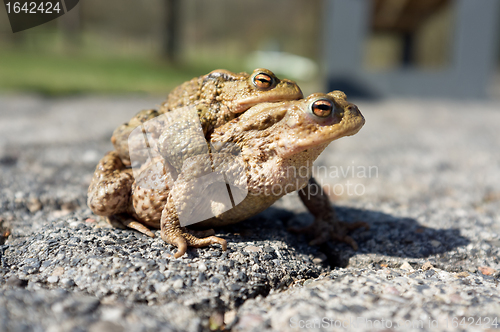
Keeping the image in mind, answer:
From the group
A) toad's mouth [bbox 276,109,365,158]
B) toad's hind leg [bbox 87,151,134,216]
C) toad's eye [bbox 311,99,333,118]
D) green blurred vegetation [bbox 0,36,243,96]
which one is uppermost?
toad's eye [bbox 311,99,333,118]

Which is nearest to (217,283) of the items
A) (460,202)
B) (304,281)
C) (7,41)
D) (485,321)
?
(304,281)

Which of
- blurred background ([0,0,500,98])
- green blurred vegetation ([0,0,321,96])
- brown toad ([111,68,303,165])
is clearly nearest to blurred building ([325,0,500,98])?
blurred background ([0,0,500,98])

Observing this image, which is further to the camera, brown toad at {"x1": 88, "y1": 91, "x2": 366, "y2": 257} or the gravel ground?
brown toad at {"x1": 88, "y1": 91, "x2": 366, "y2": 257}

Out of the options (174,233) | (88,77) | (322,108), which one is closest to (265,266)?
(174,233)

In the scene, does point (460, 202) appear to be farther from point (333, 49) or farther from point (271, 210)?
point (333, 49)

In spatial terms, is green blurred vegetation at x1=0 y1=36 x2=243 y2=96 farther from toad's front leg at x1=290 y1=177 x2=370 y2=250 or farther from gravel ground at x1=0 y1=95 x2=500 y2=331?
toad's front leg at x1=290 y1=177 x2=370 y2=250

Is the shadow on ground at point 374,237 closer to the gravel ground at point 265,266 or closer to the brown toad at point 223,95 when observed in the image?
the gravel ground at point 265,266

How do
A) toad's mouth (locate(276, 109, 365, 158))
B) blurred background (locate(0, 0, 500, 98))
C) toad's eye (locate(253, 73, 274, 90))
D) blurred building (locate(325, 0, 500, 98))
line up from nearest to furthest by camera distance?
toad's mouth (locate(276, 109, 365, 158)), toad's eye (locate(253, 73, 274, 90)), blurred building (locate(325, 0, 500, 98)), blurred background (locate(0, 0, 500, 98))
